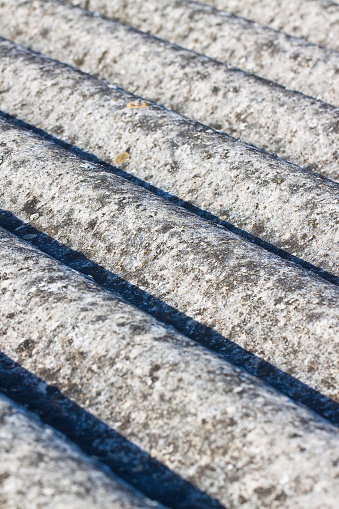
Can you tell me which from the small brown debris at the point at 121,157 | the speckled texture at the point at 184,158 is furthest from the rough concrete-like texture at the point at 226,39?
the small brown debris at the point at 121,157

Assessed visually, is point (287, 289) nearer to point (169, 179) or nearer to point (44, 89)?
point (169, 179)

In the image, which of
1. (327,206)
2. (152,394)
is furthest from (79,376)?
(327,206)

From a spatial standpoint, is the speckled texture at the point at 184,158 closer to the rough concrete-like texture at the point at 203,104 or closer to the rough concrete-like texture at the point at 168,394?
the rough concrete-like texture at the point at 203,104

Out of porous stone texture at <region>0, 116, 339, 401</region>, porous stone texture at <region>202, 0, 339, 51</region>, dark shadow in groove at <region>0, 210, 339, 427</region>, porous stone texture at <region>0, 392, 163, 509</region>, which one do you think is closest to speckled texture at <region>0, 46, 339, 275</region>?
porous stone texture at <region>0, 116, 339, 401</region>

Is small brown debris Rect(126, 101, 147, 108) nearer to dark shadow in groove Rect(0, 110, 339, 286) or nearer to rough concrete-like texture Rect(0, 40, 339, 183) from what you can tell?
rough concrete-like texture Rect(0, 40, 339, 183)

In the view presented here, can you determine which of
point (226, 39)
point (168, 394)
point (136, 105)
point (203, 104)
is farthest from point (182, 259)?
point (226, 39)

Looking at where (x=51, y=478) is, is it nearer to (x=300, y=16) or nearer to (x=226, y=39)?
(x=226, y=39)
